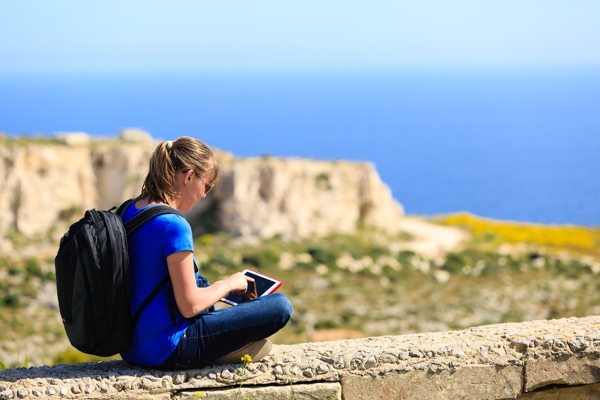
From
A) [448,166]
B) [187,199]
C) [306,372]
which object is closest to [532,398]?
[306,372]

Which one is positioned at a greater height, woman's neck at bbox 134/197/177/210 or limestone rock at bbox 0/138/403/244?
limestone rock at bbox 0/138/403/244

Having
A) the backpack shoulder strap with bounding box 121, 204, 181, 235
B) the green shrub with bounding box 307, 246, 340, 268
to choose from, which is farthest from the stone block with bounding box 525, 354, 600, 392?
the green shrub with bounding box 307, 246, 340, 268

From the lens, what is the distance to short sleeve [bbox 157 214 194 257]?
2568mm

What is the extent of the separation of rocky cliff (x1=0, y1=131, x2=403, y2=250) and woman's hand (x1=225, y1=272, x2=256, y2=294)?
16.7 meters

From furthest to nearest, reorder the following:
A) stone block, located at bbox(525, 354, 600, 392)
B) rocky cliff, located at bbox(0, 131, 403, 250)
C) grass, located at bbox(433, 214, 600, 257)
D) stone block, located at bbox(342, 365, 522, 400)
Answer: grass, located at bbox(433, 214, 600, 257) → rocky cliff, located at bbox(0, 131, 403, 250) → stone block, located at bbox(525, 354, 600, 392) → stone block, located at bbox(342, 365, 522, 400)

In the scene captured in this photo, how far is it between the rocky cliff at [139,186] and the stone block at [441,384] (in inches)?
662

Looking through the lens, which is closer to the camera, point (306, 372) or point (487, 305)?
point (306, 372)

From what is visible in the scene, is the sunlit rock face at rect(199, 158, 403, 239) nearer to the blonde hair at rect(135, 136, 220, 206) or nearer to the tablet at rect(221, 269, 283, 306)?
the tablet at rect(221, 269, 283, 306)

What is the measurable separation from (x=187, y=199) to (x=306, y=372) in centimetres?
Result: 114

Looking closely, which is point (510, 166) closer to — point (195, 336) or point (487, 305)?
point (487, 305)

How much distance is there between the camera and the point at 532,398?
3.19 metres

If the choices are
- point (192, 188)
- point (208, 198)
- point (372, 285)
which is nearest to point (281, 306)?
point (192, 188)

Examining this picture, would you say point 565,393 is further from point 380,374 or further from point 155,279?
point 155,279

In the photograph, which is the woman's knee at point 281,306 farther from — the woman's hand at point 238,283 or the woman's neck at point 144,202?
the woman's neck at point 144,202
